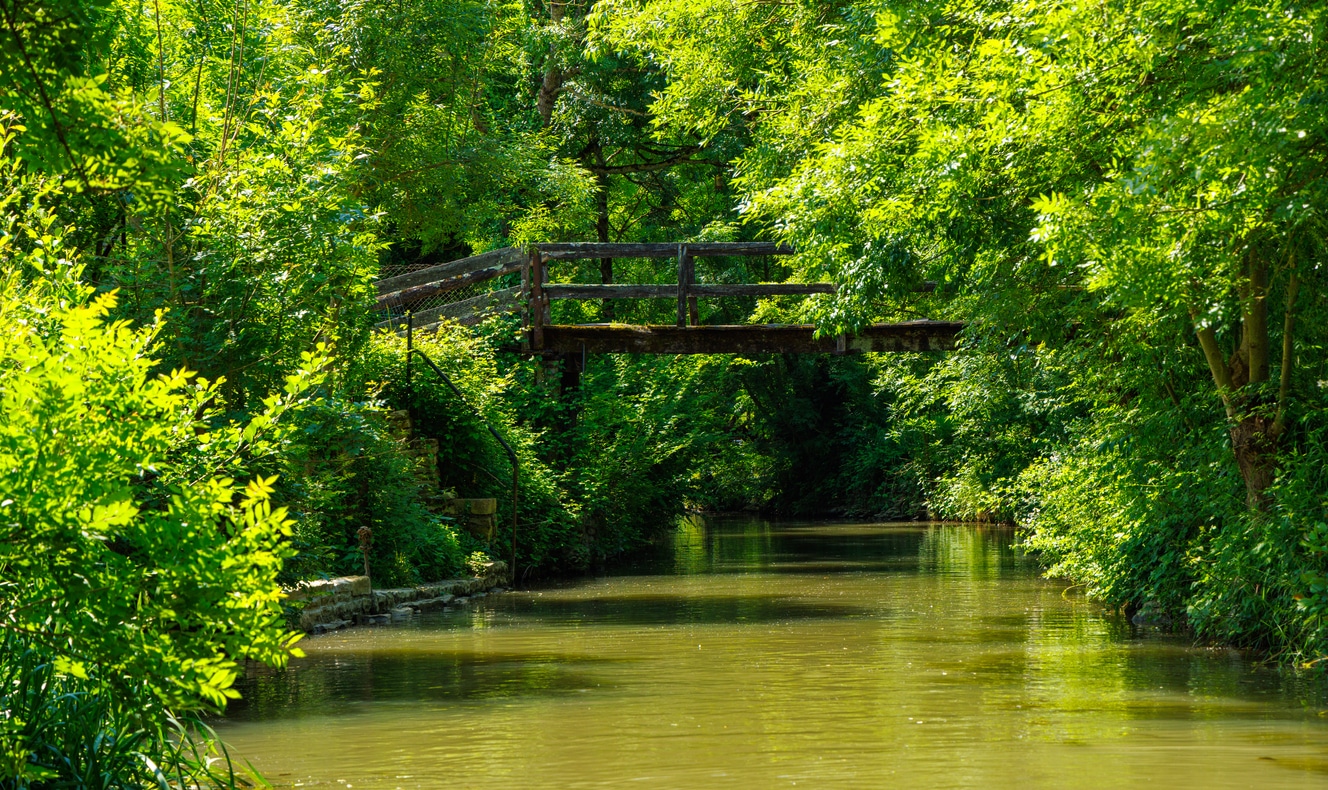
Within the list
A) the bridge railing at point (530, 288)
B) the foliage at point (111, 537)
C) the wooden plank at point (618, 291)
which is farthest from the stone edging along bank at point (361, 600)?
the foliage at point (111, 537)

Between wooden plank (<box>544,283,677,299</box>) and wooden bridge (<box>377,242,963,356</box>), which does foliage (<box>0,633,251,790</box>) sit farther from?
wooden plank (<box>544,283,677,299</box>)

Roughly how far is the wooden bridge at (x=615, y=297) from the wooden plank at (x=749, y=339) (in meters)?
0.01

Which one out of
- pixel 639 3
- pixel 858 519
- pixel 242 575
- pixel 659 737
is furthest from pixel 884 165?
pixel 858 519

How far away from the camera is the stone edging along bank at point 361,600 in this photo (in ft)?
43.0

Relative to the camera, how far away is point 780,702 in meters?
9.17

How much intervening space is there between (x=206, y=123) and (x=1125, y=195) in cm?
805

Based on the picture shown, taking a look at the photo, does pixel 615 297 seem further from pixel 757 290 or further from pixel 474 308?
pixel 474 308

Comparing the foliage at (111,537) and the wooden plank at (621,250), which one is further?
the wooden plank at (621,250)

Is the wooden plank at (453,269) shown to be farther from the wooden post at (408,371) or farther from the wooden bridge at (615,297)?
the wooden post at (408,371)

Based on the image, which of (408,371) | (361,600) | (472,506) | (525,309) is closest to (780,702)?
(361,600)

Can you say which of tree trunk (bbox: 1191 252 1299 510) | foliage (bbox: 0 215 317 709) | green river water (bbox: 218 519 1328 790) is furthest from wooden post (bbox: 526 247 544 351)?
foliage (bbox: 0 215 317 709)

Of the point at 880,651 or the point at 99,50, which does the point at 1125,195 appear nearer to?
the point at 880,651

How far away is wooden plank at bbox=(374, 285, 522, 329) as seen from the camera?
2061 centimetres

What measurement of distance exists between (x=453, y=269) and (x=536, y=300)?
132 cm
